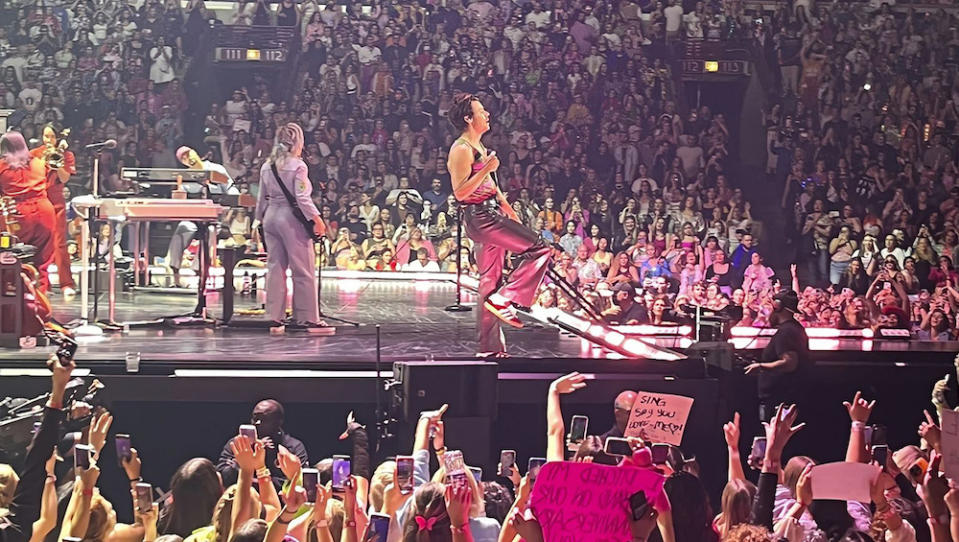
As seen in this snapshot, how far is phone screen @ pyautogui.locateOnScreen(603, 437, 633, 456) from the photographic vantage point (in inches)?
145

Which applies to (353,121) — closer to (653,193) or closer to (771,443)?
(653,193)

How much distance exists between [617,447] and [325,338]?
3689 mm

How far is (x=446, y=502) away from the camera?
3.05 meters

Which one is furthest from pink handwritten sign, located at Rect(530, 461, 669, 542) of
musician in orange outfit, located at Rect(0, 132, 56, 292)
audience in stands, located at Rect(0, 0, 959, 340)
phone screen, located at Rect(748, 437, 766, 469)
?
audience in stands, located at Rect(0, 0, 959, 340)

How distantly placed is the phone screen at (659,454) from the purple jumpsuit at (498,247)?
2579 millimetres

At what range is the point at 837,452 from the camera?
670 centimetres

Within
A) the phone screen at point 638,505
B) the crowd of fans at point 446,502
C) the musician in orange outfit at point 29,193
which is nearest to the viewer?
the phone screen at point 638,505

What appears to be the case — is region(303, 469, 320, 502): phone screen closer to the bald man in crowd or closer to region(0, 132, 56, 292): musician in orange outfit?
the bald man in crowd

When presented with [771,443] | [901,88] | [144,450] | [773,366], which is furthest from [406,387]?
[901,88]

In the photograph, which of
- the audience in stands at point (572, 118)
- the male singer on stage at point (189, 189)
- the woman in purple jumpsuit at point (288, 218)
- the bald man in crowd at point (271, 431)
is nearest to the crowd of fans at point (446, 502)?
the bald man in crowd at point (271, 431)

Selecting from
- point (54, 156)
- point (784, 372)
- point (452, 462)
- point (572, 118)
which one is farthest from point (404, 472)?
point (572, 118)

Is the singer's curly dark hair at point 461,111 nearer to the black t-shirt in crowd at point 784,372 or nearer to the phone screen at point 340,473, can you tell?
the black t-shirt in crowd at point 784,372

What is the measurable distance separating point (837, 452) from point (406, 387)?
255cm

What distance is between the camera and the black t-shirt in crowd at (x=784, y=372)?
6.45 meters
